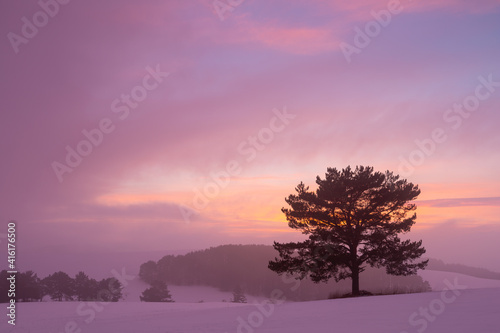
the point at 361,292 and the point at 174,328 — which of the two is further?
the point at 361,292

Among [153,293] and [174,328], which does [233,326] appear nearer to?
[174,328]

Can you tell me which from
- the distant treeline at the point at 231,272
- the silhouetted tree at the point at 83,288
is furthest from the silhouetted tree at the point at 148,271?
the silhouetted tree at the point at 83,288

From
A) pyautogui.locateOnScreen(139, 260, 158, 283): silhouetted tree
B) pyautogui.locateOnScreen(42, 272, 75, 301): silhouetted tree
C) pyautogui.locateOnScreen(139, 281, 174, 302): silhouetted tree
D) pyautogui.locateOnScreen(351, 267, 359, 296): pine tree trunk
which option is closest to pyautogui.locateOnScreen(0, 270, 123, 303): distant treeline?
pyautogui.locateOnScreen(42, 272, 75, 301): silhouetted tree

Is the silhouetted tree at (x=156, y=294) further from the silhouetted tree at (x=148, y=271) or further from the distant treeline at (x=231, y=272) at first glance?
the silhouetted tree at (x=148, y=271)

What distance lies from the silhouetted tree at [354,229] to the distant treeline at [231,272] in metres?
77.9

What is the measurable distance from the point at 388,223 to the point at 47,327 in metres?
23.4

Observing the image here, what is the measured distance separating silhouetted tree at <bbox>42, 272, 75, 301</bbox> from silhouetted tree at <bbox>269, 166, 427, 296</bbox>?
156 feet

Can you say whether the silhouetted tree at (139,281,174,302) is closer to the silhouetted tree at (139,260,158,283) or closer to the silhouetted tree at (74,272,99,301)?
the silhouetted tree at (74,272,99,301)

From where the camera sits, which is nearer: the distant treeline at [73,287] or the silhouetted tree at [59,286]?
the distant treeline at [73,287]

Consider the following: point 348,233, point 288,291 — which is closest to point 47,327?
point 348,233

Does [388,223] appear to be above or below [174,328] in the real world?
above

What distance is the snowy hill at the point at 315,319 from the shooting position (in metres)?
14.4

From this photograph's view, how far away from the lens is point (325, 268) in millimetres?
31656

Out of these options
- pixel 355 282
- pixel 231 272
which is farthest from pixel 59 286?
pixel 231 272
